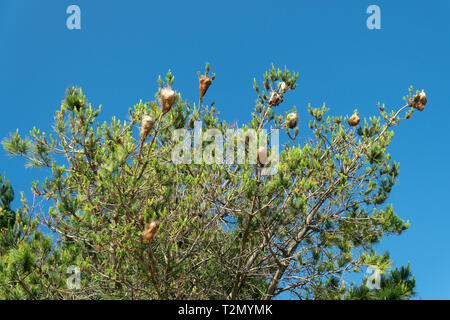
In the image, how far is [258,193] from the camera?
6.04m

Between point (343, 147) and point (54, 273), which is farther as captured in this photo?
point (343, 147)

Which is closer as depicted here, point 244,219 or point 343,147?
point 244,219

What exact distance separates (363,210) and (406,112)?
1812 mm

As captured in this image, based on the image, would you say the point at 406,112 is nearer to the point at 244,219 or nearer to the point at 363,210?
the point at 363,210

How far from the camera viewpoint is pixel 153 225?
150 inches

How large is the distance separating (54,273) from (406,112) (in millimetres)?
5982

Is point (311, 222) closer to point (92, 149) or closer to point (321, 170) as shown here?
point (321, 170)
